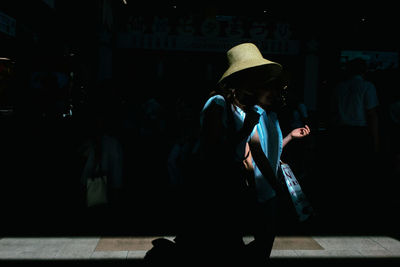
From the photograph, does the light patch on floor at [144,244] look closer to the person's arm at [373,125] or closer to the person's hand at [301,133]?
the person's arm at [373,125]

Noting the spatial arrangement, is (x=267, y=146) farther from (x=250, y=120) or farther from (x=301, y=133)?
(x=250, y=120)

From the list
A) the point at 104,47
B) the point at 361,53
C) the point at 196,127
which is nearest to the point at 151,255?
the point at 196,127

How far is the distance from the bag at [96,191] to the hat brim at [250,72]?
117 inches

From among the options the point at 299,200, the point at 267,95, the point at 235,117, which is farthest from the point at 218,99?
the point at 299,200

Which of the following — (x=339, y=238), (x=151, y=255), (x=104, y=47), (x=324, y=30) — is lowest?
(x=339, y=238)

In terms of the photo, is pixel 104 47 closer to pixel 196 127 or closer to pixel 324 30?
pixel 196 127

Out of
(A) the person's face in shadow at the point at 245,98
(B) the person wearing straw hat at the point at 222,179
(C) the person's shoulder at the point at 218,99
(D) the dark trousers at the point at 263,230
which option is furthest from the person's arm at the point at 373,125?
(C) the person's shoulder at the point at 218,99

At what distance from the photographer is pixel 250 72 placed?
2.46 metres

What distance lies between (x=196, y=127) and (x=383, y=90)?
5526 mm

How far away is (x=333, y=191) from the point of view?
6.68 metres

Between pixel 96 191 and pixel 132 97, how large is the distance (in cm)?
472

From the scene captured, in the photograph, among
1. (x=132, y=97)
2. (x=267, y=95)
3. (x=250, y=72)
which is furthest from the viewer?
(x=132, y=97)

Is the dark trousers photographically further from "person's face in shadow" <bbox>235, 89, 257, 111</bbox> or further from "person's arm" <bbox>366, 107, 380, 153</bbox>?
"person's arm" <bbox>366, 107, 380, 153</bbox>

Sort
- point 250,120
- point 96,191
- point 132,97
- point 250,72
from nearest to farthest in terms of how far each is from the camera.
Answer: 1. point 250,120
2. point 250,72
3. point 96,191
4. point 132,97
